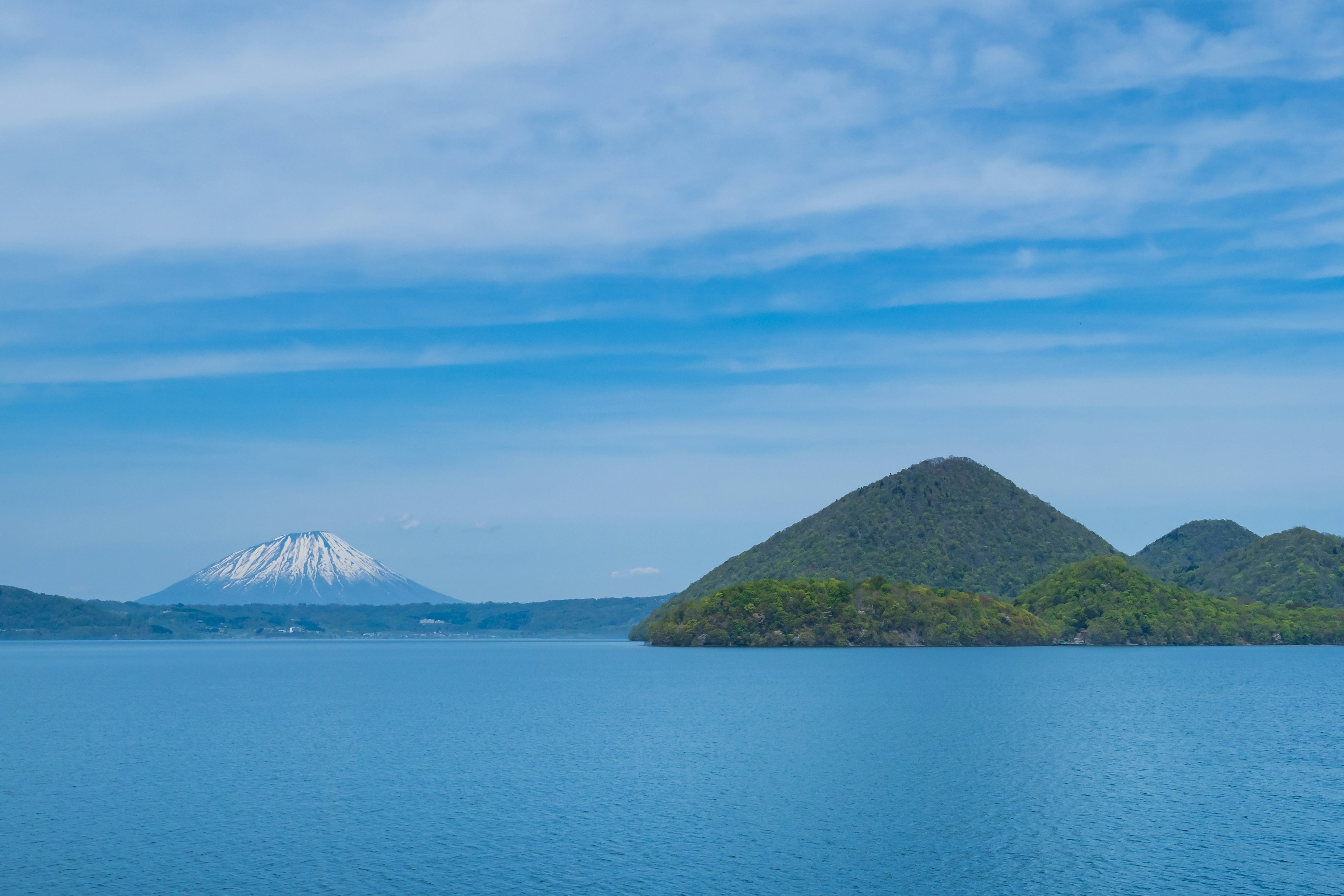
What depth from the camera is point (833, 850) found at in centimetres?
5056

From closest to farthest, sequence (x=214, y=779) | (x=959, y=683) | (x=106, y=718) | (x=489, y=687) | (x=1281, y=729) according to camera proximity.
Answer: (x=214, y=779) → (x=1281, y=729) → (x=106, y=718) → (x=959, y=683) → (x=489, y=687)

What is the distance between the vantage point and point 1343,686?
6014 inches

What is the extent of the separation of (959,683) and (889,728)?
58.3 metres

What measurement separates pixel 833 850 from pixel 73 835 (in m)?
37.2

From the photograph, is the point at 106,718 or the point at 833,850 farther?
the point at 106,718

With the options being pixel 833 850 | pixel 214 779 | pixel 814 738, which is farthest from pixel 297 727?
pixel 833 850

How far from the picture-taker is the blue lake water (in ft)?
152

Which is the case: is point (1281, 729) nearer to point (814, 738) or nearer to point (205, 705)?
point (814, 738)

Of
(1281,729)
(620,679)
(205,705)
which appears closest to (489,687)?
(620,679)

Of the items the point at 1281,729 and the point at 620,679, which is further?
the point at 620,679

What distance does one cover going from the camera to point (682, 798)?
→ 2509 inches

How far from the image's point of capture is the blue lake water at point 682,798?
46.2m

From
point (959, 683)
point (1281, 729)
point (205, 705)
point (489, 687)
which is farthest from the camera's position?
point (489, 687)

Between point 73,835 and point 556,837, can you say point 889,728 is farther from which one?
point 73,835
